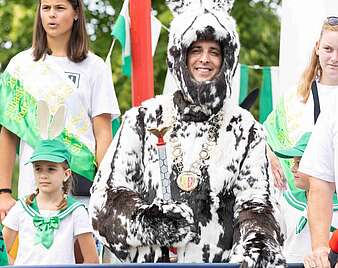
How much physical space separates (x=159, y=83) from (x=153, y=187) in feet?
42.0

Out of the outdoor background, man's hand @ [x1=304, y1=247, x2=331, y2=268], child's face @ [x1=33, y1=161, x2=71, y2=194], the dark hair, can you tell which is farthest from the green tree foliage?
man's hand @ [x1=304, y1=247, x2=331, y2=268]

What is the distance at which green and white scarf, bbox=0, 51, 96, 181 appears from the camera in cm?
801

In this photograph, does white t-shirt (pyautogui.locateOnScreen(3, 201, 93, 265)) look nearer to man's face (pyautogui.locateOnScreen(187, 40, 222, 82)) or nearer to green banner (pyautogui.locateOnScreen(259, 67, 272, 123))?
man's face (pyautogui.locateOnScreen(187, 40, 222, 82))

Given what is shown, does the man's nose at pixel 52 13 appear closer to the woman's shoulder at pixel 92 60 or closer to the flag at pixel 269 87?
the woman's shoulder at pixel 92 60

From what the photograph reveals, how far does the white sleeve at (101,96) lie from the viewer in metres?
8.09

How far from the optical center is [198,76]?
22.9 ft

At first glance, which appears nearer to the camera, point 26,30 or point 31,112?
point 31,112

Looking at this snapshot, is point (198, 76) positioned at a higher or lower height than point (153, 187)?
higher

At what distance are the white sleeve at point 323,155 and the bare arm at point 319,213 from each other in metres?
0.03

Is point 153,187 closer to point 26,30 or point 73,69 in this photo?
point 73,69

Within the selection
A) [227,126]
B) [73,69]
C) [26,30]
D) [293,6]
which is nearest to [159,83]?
[26,30]

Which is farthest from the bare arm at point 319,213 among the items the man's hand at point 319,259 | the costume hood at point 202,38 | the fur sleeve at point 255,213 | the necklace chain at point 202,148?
the costume hood at point 202,38

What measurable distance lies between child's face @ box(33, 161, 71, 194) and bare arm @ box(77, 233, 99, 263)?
268 millimetres

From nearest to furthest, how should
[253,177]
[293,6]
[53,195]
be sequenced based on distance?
[253,177], [53,195], [293,6]
